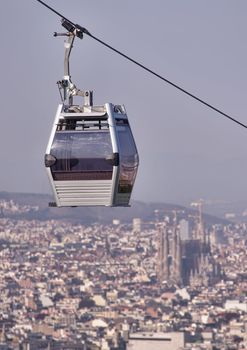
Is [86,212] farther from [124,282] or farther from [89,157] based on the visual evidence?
[89,157]

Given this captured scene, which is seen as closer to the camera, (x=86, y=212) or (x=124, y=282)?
(x=124, y=282)

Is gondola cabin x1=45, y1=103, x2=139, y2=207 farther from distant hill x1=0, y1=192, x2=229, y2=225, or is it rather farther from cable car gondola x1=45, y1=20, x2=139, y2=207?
distant hill x1=0, y1=192, x2=229, y2=225

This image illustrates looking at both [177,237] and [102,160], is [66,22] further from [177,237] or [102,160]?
[177,237]

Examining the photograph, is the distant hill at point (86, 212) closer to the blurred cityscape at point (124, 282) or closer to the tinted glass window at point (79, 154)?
the blurred cityscape at point (124, 282)

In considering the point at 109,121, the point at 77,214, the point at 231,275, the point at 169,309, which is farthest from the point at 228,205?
the point at 109,121

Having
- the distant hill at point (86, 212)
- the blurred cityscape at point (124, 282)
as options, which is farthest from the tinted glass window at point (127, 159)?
the distant hill at point (86, 212)

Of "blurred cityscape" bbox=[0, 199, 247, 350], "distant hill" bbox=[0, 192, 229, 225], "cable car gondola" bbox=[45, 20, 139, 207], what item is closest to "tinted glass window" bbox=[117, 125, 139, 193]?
"cable car gondola" bbox=[45, 20, 139, 207]

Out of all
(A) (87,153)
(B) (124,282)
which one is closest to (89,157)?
(A) (87,153)
